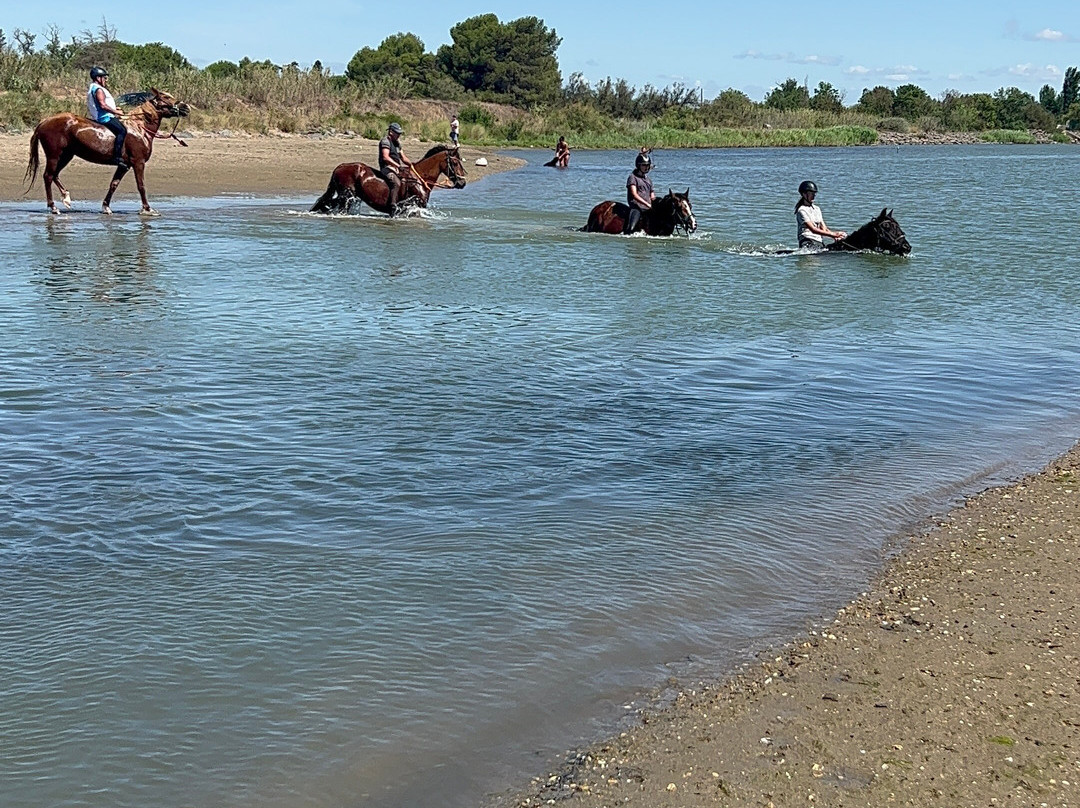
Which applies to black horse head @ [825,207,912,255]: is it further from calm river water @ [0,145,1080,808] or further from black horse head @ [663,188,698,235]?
calm river water @ [0,145,1080,808]

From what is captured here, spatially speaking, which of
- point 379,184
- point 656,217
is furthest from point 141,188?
point 656,217

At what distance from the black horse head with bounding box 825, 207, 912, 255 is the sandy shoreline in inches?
516

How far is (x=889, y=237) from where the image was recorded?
17.8 meters

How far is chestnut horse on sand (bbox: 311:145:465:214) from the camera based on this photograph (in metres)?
21.8

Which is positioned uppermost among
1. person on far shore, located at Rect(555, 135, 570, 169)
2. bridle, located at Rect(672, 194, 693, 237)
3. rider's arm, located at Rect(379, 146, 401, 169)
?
person on far shore, located at Rect(555, 135, 570, 169)

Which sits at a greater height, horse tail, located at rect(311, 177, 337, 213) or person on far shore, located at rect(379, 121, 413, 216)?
person on far shore, located at rect(379, 121, 413, 216)

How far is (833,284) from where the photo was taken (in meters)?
15.3

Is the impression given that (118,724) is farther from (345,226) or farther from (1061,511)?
(345,226)

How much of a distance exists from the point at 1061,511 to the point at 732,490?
1.60 m

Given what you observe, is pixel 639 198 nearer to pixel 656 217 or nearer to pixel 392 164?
pixel 656 217

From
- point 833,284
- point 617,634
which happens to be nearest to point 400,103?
point 833,284

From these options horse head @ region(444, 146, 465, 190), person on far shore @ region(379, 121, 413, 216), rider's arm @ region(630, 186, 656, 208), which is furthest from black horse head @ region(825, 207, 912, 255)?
person on far shore @ region(379, 121, 413, 216)

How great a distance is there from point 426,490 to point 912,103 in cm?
11445

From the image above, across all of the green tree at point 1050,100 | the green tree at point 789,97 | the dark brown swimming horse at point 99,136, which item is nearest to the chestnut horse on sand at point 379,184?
the dark brown swimming horse at point 99,136
